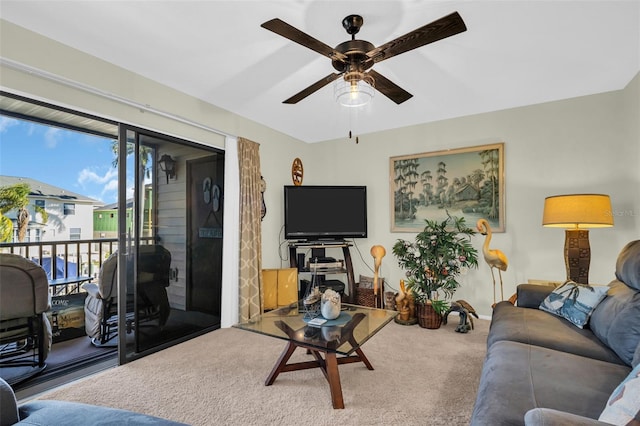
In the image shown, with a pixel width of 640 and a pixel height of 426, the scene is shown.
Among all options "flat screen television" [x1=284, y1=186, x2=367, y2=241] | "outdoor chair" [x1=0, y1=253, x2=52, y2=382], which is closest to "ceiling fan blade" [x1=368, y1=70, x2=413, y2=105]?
"flat screen television" [x1=284, y1=186, x2=367, y2=241]

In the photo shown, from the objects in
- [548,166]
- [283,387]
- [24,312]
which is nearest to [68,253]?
[24,312]

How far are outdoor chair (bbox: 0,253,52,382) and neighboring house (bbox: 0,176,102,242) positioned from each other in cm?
120

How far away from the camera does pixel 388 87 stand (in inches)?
85.6

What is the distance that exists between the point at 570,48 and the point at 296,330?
2897mm

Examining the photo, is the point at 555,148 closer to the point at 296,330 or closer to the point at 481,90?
the point at 481,90

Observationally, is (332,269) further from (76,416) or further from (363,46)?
(76,416)

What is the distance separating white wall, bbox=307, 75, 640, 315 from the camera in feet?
9.87

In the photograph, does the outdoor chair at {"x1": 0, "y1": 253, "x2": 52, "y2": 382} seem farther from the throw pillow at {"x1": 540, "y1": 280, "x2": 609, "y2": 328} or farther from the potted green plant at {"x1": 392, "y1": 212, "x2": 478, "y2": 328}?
the throw pillow at {"x1": 540, "y1": 280, "x2": 609, "y2": 328}

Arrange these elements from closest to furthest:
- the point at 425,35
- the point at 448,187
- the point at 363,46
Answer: the point at 425,35
the point at 363,46
the point at 448,187

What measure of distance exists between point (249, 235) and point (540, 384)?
9.54ft

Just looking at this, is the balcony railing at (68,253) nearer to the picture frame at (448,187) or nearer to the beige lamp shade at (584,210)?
the picture frame at (448,187)

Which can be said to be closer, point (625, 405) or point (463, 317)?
point (625, 405)

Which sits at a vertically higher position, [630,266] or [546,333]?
[630,266]

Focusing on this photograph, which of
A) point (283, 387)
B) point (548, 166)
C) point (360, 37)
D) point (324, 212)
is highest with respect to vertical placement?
point (360, 37)
